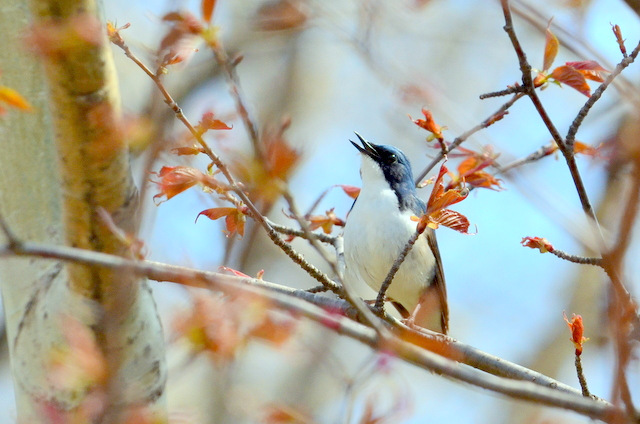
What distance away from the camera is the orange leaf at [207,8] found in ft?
4.62

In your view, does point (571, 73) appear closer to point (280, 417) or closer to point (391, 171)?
point (280, 417)

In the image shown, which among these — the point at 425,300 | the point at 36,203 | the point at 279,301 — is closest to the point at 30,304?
the point at 36,203

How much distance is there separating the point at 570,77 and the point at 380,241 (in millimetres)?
1571

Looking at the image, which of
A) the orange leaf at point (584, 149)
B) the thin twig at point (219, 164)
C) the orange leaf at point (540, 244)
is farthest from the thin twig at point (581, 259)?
the thin twig at point (219, 164)

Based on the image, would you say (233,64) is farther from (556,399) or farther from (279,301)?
(556,399)

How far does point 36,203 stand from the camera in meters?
2.52

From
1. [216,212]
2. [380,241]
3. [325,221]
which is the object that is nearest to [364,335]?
[216,212]

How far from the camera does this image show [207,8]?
141 centimetres

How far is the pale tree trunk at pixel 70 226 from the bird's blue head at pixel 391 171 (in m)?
1.94

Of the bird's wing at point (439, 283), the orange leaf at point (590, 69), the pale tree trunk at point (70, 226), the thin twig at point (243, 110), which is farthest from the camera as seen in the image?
the bird's wing at point (439, 283)

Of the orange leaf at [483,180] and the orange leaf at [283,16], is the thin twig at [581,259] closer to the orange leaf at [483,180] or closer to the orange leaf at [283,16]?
the orange leaf at [483,180]

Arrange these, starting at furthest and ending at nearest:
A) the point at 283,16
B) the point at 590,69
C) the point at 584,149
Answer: the point at 584,149 → the point at 590,69 → the point at 283,16

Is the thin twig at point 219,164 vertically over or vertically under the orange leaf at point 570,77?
under

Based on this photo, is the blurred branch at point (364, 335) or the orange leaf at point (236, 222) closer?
the blurred branch at point (364, 335)
